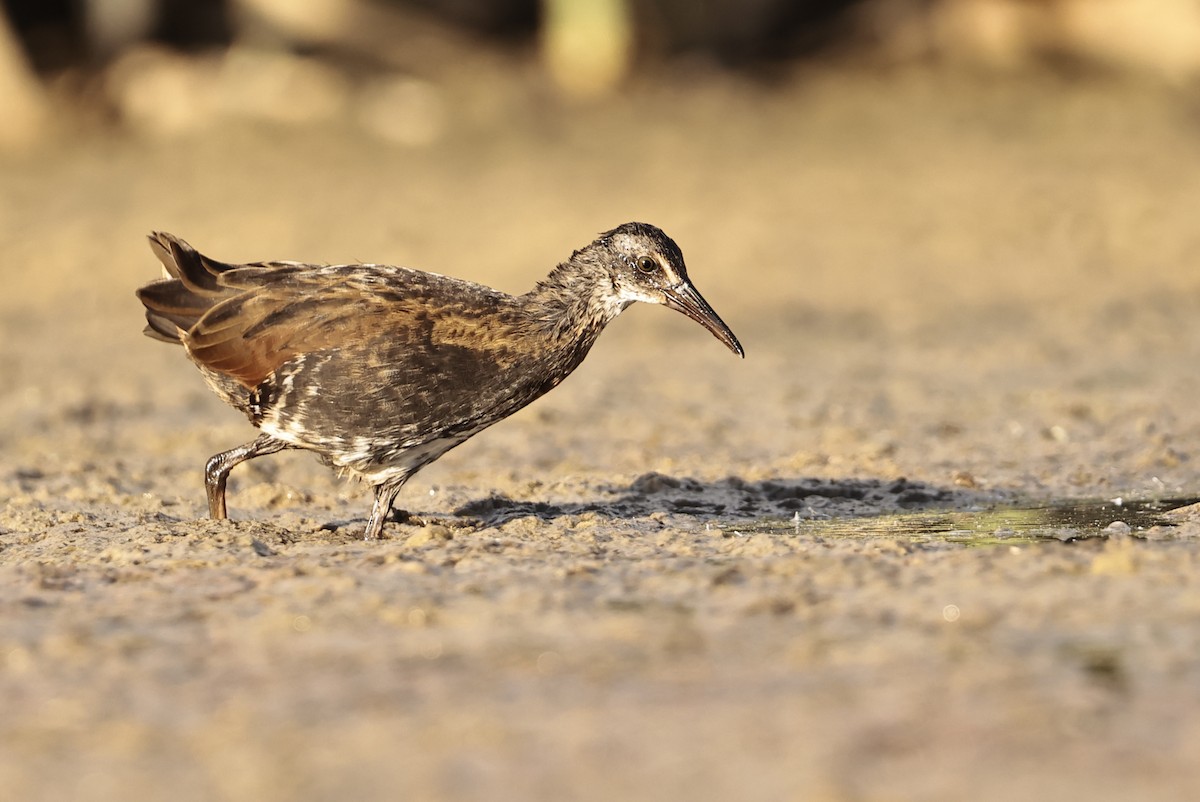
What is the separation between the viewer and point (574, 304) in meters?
7.76

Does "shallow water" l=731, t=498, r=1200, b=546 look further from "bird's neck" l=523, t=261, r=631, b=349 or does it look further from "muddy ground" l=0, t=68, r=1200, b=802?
"bird's neck" l=523, t=261, r=631, b=349

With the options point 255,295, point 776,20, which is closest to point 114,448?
point 255,295

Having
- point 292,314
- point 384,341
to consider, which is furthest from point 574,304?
point 292,314

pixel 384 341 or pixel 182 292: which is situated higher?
pixel 182 292

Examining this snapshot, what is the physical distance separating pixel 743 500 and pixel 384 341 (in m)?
2.26

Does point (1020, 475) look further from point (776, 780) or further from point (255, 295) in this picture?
point (776, 780)

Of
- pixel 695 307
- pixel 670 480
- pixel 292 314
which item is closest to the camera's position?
pixel 292 314

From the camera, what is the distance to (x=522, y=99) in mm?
20734

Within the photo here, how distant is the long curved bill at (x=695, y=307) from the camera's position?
792 centimetres

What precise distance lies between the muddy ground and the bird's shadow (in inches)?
1.3

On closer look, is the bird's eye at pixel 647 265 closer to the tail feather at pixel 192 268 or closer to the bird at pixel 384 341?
the bird at pixel 384 341

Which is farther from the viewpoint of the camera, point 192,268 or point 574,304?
point 192,268

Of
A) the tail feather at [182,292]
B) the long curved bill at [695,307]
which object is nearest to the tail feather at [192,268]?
the tail feather at [182,292]

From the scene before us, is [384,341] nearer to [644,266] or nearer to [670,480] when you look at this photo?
[644,266]
